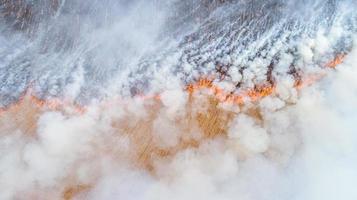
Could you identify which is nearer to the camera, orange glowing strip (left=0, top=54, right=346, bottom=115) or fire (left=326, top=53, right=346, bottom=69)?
orange glowing strip (left=0, top=54, right=346, bottom=115)

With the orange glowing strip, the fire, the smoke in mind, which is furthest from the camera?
the fire

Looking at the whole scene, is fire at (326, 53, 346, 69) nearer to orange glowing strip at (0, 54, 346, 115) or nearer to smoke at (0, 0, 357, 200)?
smoke at (0, 0, 357, 200)

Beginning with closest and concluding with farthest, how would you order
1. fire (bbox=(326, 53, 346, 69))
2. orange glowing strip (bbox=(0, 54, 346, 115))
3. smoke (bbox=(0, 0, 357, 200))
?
1. smoke (bbox=(0, 0, 357, 200))
2. orange glowing strip (bbox=(0, 54, 346, 115))
3. fire (bbox=(326, 53, 346, 69))

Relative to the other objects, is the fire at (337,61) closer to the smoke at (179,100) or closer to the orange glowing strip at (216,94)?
the smoke at (179,100)

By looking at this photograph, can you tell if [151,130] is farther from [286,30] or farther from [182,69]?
[286,30]

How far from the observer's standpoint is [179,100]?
7.29 meters

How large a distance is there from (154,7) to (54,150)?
130 inches

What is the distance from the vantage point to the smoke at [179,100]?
6.73 metres

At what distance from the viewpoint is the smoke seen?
6.73 meters

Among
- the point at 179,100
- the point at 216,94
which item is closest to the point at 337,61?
the point at 216,94

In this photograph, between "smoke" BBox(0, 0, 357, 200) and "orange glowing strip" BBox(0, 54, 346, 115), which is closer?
"smoke" BBox(0, 0, 357, 200)

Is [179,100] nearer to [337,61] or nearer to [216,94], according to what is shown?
[216,94]

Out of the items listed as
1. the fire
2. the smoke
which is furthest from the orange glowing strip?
the fire

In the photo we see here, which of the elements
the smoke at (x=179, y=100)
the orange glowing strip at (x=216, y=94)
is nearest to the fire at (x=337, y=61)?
the smoke at (x=179, y=100)
